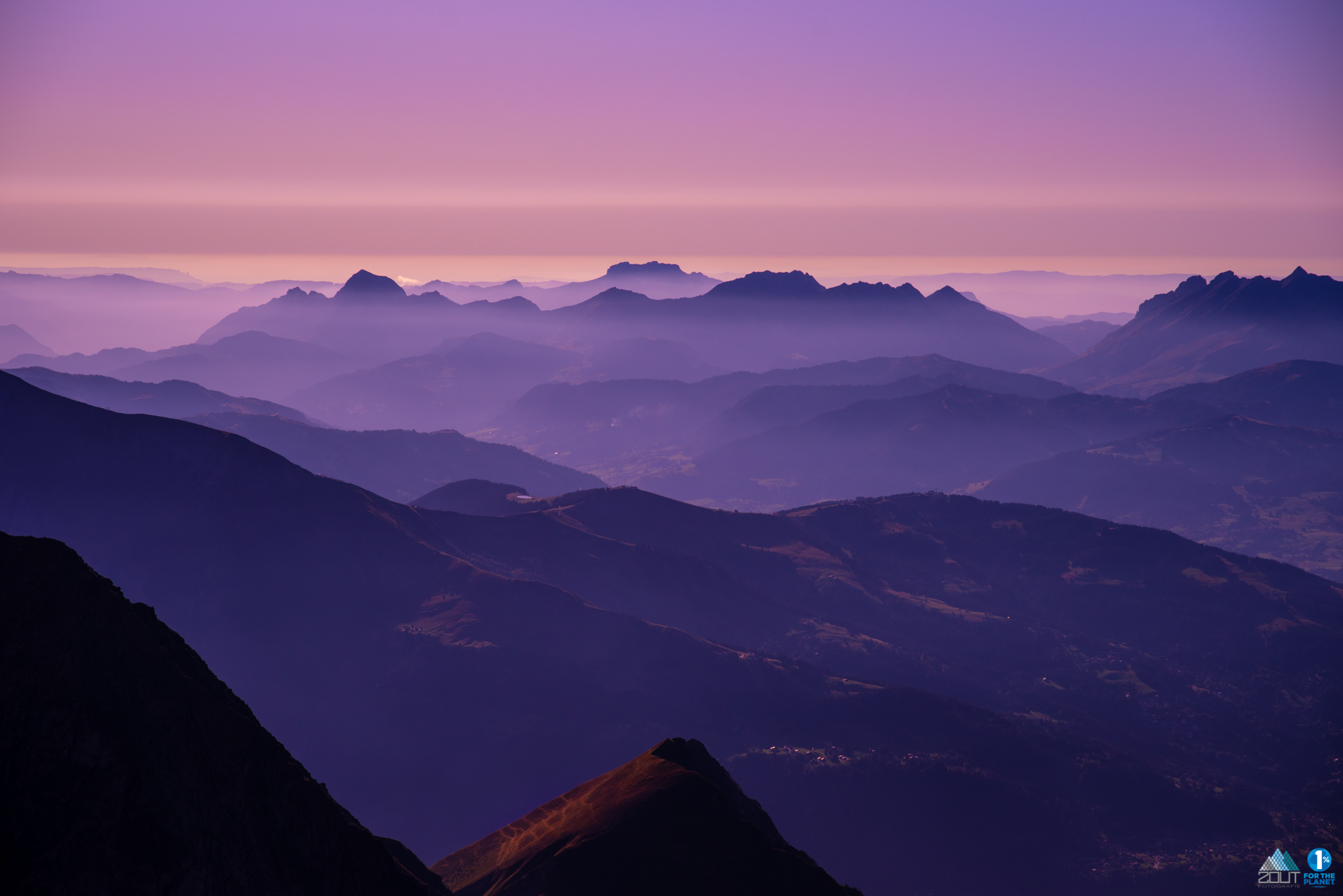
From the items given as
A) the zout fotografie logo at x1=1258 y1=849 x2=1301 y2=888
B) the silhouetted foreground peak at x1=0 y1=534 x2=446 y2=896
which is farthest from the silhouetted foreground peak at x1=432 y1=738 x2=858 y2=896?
the zout fotografie logo at x1=1258 y1=849 x2=1301 y2=888

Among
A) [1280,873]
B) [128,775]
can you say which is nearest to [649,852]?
[128,775]

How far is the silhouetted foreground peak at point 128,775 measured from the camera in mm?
30906

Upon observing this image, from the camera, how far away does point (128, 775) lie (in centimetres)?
3347

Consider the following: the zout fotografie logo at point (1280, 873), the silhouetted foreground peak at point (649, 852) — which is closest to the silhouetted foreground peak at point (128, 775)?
the silhouetted foreground peak at point (649, 852)

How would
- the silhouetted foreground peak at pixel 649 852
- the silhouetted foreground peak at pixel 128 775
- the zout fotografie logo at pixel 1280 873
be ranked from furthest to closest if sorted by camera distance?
the zout fotografie logo at pixel 1280 873 < the silhouetted foreground peak at pixel 649 852 < the silhouetted foreground peak at pixel 128 775

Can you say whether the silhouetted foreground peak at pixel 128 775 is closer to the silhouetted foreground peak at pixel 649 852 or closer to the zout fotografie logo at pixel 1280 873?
the silhouetted foreground peak at pixel 649 852

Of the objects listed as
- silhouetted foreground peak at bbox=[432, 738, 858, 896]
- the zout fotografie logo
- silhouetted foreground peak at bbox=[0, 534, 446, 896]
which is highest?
silhouetted foreground peak at bbox=[0, 534, 446, 896]

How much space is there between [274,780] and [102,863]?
8.81 metres

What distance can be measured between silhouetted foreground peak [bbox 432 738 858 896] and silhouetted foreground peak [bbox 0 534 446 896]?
20.7m

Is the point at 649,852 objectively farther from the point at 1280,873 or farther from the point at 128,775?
the point at 1280,873

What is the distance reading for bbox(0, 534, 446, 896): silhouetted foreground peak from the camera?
30906mm

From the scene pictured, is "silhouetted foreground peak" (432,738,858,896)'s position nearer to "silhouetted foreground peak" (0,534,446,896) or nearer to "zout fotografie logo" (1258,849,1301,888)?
"silhouetted foreground peak" (0,534,446,896)

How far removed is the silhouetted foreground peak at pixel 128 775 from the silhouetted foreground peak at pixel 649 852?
2072 cm

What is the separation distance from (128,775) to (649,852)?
37902 mm
